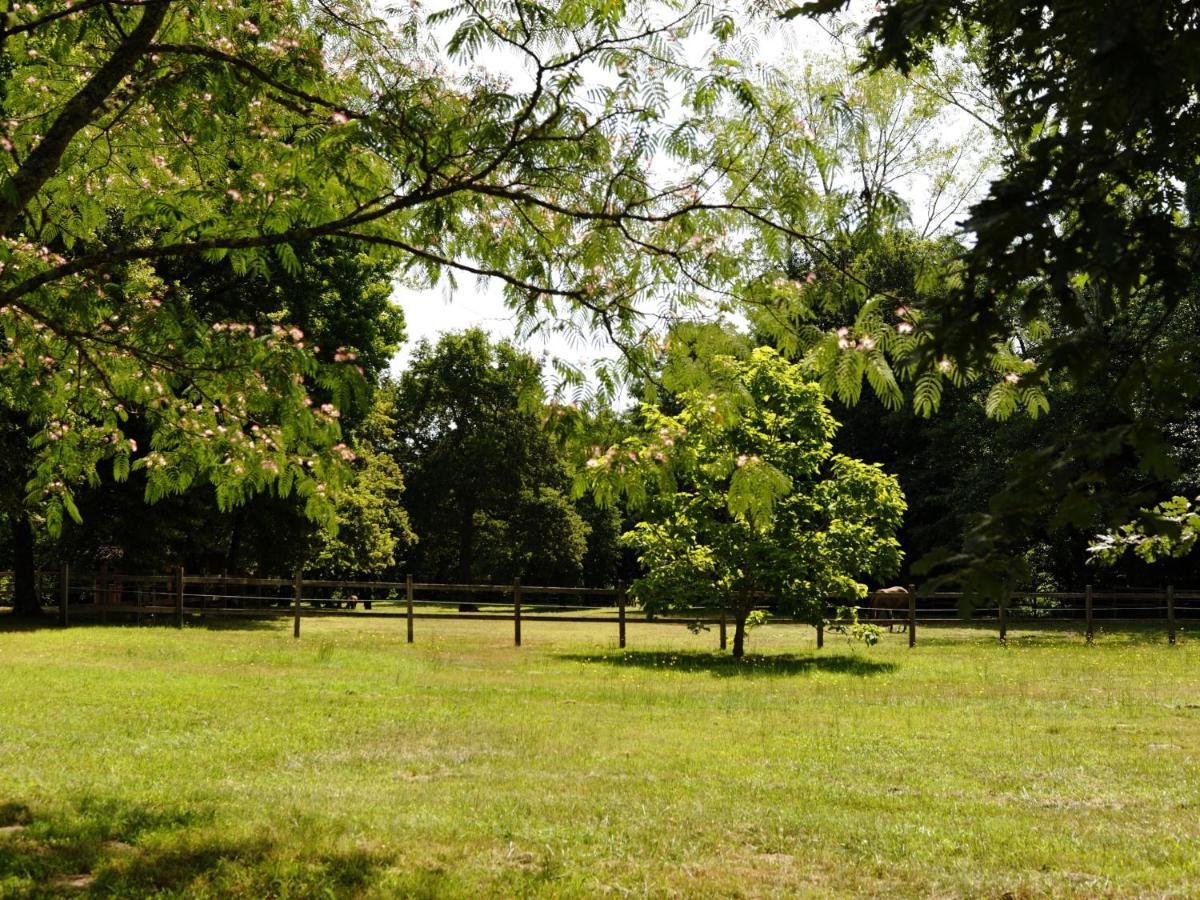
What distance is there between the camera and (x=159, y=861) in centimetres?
564

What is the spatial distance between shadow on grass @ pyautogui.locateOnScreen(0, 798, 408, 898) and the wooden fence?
11.1 meters

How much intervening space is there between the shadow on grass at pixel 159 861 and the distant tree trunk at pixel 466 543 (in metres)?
41.9

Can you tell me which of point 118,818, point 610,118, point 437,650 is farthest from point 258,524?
point 610,118

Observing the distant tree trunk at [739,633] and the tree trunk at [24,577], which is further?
the tree trunk at [24,577]

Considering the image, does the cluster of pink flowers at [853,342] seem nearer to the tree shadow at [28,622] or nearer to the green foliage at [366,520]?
the tree shadow at [28,622]

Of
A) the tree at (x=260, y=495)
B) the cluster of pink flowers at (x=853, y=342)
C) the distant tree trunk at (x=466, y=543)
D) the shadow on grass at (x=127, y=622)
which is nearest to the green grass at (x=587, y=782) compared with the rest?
the cluster of pink flowers at (x=853, y=342)

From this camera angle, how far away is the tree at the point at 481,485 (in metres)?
47.2

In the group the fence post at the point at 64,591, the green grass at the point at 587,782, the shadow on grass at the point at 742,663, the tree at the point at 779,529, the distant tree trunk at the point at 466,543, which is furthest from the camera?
the distant tree trunk at the point at 466,543

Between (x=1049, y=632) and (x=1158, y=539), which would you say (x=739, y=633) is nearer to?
(x=1049, y=632)

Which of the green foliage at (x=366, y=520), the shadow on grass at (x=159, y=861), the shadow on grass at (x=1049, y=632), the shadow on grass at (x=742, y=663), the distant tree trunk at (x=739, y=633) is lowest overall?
the shadow on grass at (x=1049, y=632)

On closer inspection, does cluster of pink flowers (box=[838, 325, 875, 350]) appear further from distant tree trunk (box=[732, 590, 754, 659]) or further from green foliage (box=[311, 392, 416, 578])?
green foliage (box=[311, 392, 416, 578])

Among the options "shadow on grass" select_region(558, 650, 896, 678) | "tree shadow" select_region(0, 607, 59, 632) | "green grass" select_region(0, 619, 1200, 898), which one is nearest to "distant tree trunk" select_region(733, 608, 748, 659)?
"shadow on grass" select_region(558, 650, 896, 678)

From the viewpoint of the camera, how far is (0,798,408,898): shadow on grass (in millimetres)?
5254

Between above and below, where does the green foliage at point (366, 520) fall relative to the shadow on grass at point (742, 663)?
above
